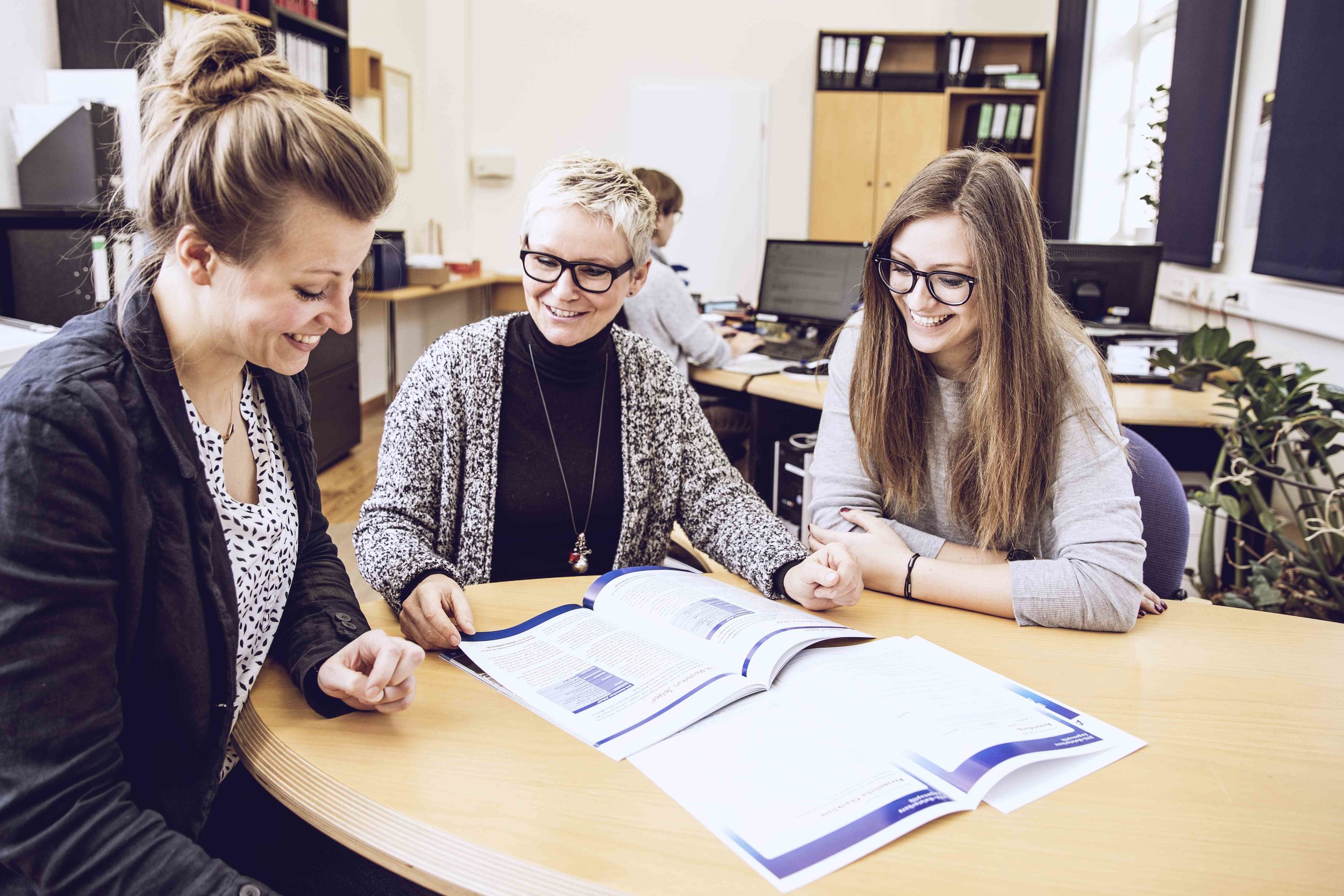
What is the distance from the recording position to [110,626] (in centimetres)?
77

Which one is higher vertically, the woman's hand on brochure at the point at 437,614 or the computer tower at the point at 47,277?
the computer tower at the point at 47,277

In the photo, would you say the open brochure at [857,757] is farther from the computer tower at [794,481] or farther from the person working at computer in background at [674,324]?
the person working at computer in background at [674,324]

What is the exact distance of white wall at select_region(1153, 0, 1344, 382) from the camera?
292cm

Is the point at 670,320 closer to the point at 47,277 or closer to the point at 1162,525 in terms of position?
the point at 47,277

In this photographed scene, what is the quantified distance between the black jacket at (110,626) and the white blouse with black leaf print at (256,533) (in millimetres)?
54

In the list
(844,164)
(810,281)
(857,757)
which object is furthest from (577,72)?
(857,757)

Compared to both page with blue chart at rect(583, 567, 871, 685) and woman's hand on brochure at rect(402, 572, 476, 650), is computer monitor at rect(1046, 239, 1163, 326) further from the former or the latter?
woman's hand on brochure at rect(402, 572, 476, 650)

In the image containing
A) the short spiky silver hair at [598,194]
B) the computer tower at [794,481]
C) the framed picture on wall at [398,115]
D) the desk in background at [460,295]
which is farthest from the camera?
the framed picture on wall at [398,115]

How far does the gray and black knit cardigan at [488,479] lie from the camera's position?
51.4 inches

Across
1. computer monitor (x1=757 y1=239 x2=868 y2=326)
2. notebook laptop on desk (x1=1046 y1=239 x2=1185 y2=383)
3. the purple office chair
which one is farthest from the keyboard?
the purple office chair

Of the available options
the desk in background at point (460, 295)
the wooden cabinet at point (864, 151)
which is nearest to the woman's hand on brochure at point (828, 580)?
the desk in background at point (460, 295)

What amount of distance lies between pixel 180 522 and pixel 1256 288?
142 inches

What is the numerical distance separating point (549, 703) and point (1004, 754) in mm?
424

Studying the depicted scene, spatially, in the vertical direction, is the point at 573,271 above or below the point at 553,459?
above
